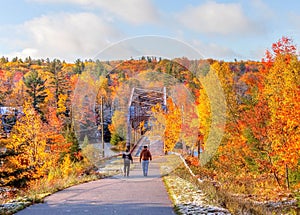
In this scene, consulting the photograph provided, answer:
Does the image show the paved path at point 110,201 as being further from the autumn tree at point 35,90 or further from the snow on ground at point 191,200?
the autumn tree at point 35,90

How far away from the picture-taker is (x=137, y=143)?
1570cm

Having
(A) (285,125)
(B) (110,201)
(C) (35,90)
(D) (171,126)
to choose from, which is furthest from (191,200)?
(C) (35,90)

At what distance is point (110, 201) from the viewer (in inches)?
357

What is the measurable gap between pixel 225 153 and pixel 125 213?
15255 millimetres

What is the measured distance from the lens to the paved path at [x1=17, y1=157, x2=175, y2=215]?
7.89 metres

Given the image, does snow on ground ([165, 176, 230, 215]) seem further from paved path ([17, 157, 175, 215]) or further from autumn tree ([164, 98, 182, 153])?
autumn tree ([164, 98, 182, 153])

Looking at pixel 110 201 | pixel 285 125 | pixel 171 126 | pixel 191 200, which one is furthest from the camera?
pixel 171 126

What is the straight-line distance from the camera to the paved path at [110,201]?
7891 mm

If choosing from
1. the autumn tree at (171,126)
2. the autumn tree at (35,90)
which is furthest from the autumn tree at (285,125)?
the autumn tree at (35,90)

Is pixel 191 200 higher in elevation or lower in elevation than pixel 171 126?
lower

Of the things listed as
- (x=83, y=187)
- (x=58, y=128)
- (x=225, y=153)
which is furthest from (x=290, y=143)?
(x=58, y=128)

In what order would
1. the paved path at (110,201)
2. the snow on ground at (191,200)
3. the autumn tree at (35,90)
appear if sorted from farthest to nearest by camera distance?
the autumn tree at (35,90) < the paved path at (110,201) < the snow on ground at (191,200)

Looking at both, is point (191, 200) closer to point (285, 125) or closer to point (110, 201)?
point (110, 201)

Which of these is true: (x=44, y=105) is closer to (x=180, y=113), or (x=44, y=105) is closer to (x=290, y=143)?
(x=180, y=113)
